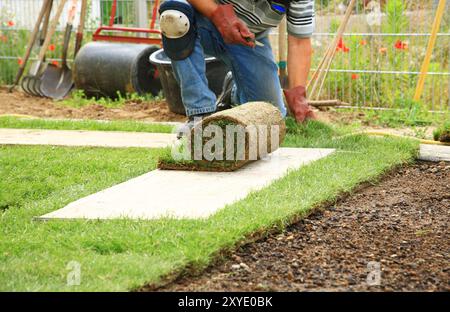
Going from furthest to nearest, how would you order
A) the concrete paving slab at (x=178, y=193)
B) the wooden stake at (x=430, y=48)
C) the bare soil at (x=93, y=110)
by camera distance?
the bare soil at (x=93, y=110)
the wooden stake at (x=430, y=48)
the concrete paving slab at (x=178, y=193)

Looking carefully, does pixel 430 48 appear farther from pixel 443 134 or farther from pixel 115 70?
pixel 115 70

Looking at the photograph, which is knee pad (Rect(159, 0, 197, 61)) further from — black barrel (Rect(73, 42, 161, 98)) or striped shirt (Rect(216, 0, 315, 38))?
black barrel (Rect(73, 42, 161, 98))

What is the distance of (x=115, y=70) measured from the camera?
8039mm

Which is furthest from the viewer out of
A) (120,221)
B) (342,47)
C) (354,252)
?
(342,47)

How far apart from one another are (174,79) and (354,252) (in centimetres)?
376

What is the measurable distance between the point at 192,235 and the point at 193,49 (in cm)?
233

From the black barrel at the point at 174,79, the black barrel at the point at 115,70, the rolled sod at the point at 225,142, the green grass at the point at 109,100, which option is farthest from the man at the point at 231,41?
the black barrel at the point at 115,70

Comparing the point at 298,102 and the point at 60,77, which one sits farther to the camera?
the point at 60,77

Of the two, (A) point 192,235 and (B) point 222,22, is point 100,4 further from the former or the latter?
(A) point 192,235

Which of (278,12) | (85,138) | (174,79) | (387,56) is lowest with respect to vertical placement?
(85,138)

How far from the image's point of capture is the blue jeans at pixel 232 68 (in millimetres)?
5395
